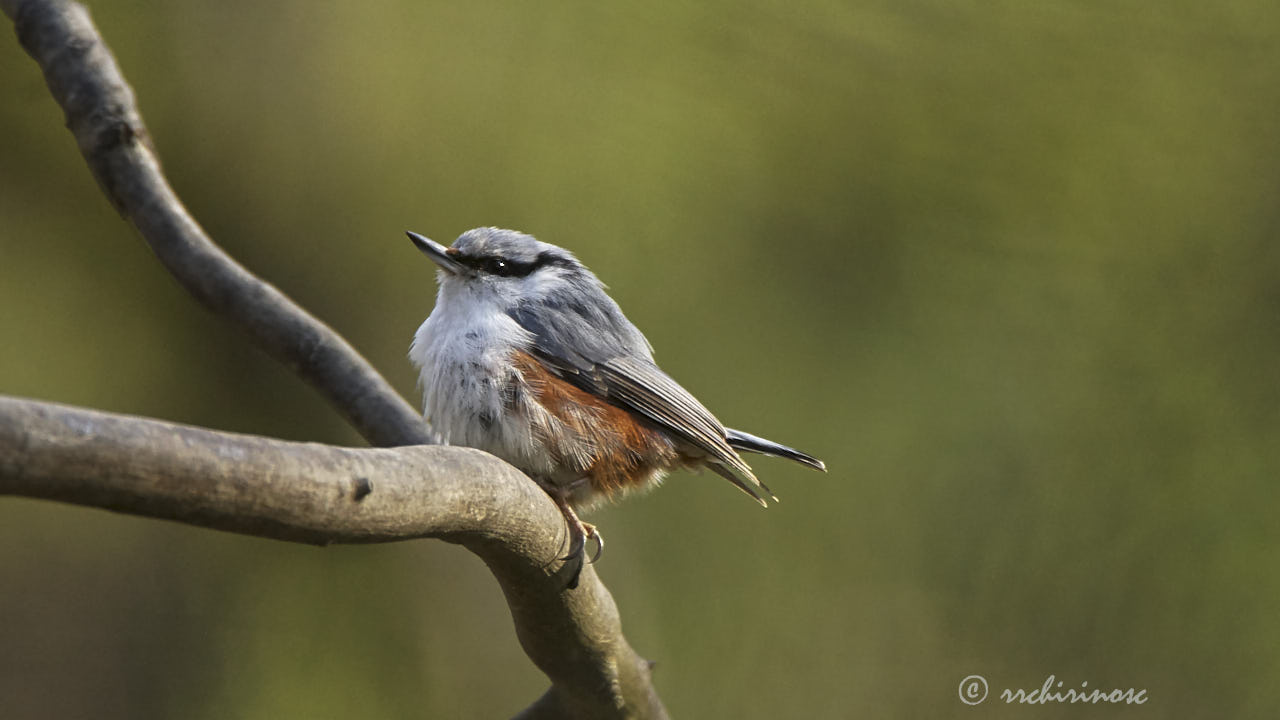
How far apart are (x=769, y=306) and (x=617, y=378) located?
2.00 meters

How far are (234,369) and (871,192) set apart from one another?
2795mm

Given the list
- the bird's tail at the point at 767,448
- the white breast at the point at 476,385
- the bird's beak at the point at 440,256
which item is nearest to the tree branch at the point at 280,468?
the white breast at the point at 476,385

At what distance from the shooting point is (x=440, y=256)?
2.82 metres

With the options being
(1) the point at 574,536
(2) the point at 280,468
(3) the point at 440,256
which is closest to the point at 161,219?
(3) the point at 440,256

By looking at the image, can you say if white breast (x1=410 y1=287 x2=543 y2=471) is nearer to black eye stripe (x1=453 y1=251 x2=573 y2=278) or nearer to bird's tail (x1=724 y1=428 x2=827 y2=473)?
black eye stripe (x1=453 y1=251 x2=573 y2=278)

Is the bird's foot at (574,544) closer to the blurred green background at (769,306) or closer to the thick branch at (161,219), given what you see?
the thick branch at (161,219)

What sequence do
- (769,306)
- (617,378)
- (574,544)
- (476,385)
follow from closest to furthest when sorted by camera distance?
(574,544)
(476,385)
(617,378)
(769,306)

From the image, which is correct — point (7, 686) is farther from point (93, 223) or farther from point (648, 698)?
point (648, 698)

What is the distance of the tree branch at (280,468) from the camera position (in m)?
1.11

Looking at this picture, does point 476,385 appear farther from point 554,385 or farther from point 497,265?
point 497,265

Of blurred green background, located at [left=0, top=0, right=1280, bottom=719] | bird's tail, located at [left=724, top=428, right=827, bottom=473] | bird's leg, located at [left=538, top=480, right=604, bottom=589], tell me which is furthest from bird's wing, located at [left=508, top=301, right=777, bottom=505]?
blurred green background, located at [left=0, top=0, right=1280, bottom=719]

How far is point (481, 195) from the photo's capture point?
4707mm

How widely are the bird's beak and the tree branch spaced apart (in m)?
0.33

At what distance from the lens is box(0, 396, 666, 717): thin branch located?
3.57 ft
